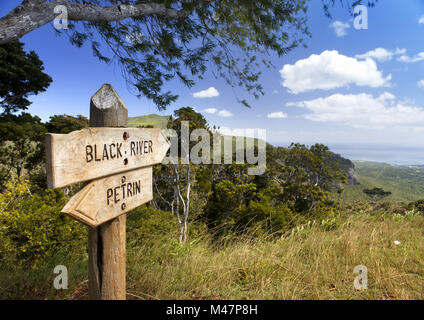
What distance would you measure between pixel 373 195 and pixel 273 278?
3826 cm

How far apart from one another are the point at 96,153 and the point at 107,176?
0.55ft

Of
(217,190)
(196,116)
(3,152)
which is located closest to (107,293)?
(196,116)

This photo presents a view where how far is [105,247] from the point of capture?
132 centimetres

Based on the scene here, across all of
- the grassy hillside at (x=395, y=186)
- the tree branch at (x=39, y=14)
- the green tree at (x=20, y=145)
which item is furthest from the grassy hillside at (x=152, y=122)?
the grassy hillside at (x=395, y=186)

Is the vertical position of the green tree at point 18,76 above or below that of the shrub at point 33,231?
above

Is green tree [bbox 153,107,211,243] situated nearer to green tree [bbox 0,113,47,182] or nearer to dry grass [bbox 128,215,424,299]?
green tree [bbox 0,113,47,182]

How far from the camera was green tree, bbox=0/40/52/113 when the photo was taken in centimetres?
1152

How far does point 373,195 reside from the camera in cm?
3139

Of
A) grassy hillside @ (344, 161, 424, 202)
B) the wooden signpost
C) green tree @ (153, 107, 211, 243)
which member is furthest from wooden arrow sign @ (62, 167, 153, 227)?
grassy hillside @ (344, 161, 424, 202)

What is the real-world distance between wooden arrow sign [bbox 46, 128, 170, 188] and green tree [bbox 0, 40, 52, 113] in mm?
15303

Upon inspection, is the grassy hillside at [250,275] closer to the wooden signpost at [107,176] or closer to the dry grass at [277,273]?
the dry grass at [277,273]

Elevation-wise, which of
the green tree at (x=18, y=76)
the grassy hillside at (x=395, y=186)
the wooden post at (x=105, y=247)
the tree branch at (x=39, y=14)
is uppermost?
the green tree at (x=18, y=76)

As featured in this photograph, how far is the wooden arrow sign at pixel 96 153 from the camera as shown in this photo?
3.07 feet
